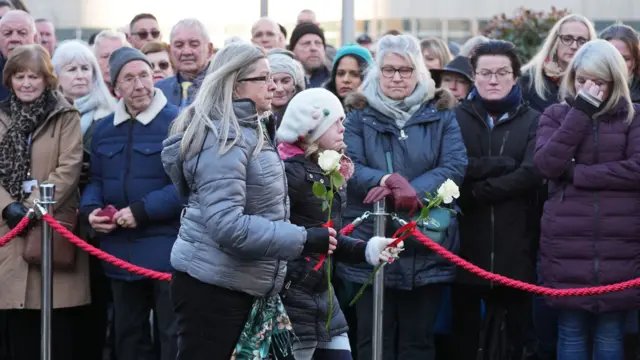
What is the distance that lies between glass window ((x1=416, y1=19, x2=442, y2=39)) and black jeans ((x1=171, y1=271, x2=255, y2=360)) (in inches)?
545

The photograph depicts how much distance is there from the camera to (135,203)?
23.4ft

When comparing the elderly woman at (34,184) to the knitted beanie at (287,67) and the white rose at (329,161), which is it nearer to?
the knitted beanie at (287,67)

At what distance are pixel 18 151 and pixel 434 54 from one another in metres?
3.44

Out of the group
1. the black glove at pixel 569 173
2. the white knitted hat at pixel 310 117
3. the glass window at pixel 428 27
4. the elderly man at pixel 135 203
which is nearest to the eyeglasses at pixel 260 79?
the white knitted hat at pixel 310 117

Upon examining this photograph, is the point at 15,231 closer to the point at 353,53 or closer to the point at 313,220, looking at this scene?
the point at 313,220

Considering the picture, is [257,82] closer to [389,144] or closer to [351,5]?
[389,144]

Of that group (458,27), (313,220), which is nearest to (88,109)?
(313,220)

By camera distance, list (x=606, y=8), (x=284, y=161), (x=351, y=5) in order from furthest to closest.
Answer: (x=606, y=8) < (x=351, y=5) < (x=284, y=161)

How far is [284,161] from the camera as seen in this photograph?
5.64m

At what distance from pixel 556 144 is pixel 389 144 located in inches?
38.7

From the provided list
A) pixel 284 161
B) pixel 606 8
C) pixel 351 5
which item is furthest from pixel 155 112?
pixel 606 8

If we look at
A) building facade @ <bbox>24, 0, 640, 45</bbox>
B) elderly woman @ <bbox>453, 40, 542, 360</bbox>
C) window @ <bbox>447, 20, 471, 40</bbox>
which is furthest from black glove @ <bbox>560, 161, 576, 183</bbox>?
window @ <bbox>447, 20, 471, 40</bbox>

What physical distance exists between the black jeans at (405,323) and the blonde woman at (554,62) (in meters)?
1.61

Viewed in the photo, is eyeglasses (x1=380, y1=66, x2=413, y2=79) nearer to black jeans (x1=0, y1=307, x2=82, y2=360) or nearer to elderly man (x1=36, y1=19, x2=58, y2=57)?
black jeans (x1=0, y1=307, x2=82, y2=360)
